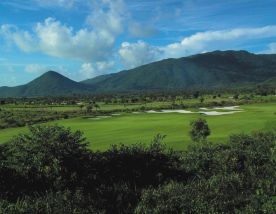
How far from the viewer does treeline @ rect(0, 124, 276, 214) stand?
22906mm

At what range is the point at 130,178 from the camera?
32.6 metres

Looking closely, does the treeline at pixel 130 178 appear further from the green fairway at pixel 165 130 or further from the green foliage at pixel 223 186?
the green fairway at pixel 165 130

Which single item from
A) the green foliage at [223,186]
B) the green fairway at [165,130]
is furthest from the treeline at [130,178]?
the green fairway at [165,130]

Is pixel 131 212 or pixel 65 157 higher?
pixel 65 157

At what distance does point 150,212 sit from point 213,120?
8143 cm

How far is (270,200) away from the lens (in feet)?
77.9

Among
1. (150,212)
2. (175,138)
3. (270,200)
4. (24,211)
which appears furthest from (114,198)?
(175,138)

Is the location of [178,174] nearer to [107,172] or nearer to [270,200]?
[107,172]

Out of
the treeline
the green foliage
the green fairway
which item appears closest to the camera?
the green foliage

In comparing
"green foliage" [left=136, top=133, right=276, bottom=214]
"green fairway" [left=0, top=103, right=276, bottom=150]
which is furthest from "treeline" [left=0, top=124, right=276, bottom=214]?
"green fairway" [left=0, top=103, right=276, bottom=150]

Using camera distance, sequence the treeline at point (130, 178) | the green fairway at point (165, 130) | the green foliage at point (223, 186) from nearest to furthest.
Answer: the green foliage at point (223, 186) → the treeline at point (130, 178) → the green fairway at point (165, 130)

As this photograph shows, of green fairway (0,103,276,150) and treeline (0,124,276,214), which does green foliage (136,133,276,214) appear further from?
green fairway (0,103,276,150)

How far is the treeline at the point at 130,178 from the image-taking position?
22906mm

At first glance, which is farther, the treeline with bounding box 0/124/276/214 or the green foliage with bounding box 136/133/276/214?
the treeline with bounding box 0/124/276/214
